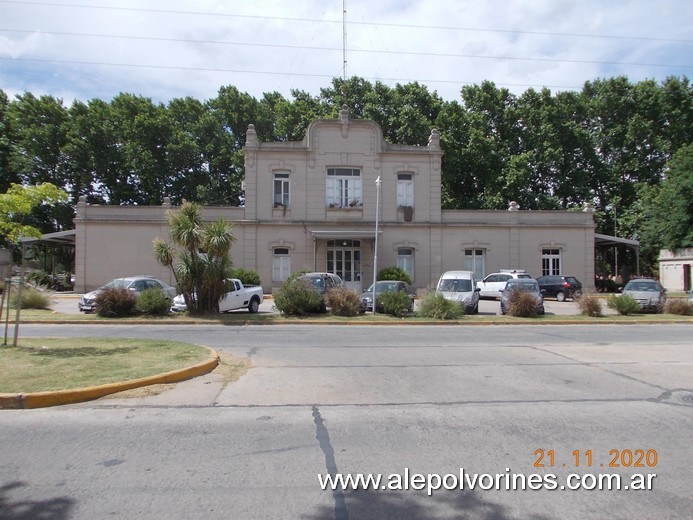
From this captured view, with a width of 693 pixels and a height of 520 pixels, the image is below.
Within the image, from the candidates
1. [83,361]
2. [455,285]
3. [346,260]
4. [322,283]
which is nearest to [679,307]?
[455,285]

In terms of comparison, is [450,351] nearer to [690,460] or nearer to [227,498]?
[690,460]

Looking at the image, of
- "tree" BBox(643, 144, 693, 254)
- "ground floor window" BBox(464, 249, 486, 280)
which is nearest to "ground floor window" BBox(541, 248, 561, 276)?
"ground floor window" BBox(464, 249, 486, 280)

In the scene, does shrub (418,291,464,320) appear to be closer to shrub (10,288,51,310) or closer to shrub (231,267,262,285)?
shrub (231,267,262,285)

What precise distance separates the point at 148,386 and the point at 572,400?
6.01 meters

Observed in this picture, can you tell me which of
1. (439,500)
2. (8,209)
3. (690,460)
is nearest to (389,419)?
(439,500)

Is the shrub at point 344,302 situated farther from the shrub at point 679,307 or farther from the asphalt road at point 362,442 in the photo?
the shrub at point 679,307

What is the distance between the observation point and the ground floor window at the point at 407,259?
111 feet

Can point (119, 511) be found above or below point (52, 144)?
below

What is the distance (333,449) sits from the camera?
5438 millimetres

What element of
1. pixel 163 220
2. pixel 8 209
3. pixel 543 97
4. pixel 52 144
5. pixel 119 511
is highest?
pixel 543 97

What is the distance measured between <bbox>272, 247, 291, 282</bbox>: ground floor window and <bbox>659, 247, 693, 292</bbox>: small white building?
1090 inches

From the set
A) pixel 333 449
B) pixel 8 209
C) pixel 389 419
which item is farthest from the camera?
pixel 8 209

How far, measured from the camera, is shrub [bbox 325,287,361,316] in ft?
64.4

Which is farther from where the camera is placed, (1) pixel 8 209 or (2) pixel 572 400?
(1) pixel 8 209
